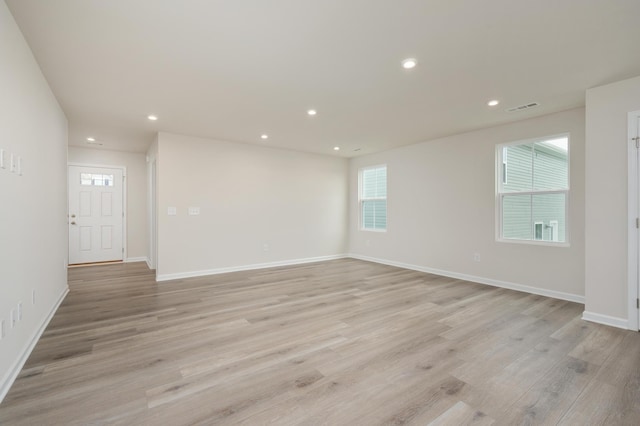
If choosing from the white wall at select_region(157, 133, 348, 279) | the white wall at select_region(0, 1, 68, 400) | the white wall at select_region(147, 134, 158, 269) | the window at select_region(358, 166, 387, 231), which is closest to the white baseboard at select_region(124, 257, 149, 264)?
the white wall at select_region(147, 134, 158, 269)

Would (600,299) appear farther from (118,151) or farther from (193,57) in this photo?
(118,151)

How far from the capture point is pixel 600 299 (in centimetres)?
305

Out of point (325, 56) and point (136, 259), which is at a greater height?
point (325, 56)

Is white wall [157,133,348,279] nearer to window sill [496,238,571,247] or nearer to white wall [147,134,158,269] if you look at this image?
white wall [147,134,158,269]

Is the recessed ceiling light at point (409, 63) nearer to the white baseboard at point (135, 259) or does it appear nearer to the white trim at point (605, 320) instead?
the white trim at point (605, 320)

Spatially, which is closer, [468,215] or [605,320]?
[605,320]

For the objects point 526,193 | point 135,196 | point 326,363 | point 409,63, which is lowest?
point 326,363

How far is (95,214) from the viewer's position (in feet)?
20.5

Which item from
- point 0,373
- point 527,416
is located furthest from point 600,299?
point 0,373

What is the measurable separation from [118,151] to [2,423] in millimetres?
6174

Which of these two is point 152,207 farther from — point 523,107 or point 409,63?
point 523,107

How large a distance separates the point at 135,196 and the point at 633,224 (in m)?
8.32

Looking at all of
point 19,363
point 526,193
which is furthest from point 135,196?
point 526,193

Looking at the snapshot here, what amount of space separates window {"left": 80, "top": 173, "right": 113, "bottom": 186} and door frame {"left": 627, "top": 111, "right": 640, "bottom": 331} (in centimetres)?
856
